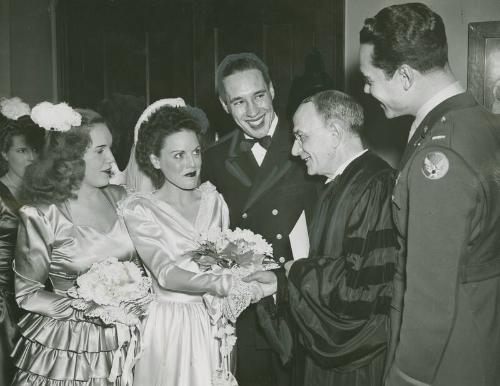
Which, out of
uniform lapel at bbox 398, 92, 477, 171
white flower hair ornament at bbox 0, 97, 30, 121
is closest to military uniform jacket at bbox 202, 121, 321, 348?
uniform lapel at bbox 398, 92, 477, 171

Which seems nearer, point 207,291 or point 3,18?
point 207,291

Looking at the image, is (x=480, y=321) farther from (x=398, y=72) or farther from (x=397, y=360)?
(x=398, y=72)

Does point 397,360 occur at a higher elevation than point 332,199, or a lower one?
lower

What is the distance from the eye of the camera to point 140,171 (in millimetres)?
3355

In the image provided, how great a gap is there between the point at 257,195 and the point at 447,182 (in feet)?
5.62

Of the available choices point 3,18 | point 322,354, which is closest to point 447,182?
point 322,354

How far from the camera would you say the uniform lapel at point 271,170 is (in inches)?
132

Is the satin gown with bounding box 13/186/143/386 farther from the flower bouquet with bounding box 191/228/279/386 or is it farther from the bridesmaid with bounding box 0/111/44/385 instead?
the bridesmaid with bounding box 0/111/44/385

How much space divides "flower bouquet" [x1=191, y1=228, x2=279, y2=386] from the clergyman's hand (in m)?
0.03

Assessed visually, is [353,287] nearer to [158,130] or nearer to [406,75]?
[406,75]

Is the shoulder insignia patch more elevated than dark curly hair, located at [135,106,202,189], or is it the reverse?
dark curly hair, located at [135,106,202,189]

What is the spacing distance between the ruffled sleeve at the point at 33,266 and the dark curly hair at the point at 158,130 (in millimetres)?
706

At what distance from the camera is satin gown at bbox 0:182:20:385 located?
3.78m

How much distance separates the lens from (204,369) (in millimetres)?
2955
